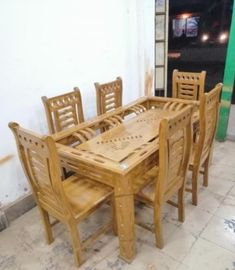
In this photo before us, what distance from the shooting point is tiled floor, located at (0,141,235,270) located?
1727mm

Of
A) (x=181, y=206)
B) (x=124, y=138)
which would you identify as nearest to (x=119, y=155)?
(x=124, y=138)

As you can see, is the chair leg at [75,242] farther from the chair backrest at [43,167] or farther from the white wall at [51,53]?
the white wall at [51,53]

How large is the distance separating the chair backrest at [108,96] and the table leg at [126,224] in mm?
1263

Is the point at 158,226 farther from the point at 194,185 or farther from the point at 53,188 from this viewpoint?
the point at 53,188

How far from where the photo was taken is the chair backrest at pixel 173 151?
143 centimetres

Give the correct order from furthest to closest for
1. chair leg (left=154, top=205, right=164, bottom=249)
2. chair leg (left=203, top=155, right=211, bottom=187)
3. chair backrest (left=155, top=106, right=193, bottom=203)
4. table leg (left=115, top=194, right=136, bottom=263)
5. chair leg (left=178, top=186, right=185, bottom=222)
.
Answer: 1. chair leg (left=203, top=155, right=211, bottom=187)
2. chair leg (left=178, top=186, right=185, bottom=222)
3. chair leg (left=154, top=205, right=164, bottom=249)
4. table leg (left=115, top=194, right=136, bottom=263)
5. chair backrest (left=155, top=106, right=193, bottom=203)

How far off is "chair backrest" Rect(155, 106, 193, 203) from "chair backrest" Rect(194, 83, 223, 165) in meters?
0.24

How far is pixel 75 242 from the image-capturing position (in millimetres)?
1643

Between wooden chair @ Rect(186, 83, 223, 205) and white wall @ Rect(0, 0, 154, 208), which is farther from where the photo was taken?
white wall @ Rect(0, 0, 154, 208)

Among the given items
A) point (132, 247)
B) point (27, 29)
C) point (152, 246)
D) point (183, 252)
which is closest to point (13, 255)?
point (132, 247)

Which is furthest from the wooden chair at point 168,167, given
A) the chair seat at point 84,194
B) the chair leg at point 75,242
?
the chair leg at point 75,242

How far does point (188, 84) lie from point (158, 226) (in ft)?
5.33

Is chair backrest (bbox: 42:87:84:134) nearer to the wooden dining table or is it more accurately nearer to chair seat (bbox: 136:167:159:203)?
the wooden dining table

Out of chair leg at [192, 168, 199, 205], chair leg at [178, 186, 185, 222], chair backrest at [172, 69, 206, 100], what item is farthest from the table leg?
chair backrest at [172, 69, 206, 100]
